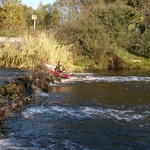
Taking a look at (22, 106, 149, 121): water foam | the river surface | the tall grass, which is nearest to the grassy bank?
the tall grass

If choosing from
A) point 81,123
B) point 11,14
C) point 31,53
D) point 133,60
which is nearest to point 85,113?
point 81,123

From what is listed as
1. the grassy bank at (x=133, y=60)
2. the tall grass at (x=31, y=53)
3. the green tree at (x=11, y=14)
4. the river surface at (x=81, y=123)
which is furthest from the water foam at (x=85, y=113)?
the green tree at (x=11, y=14)

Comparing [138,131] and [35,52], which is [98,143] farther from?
[35,52]

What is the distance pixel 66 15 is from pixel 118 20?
275 inches

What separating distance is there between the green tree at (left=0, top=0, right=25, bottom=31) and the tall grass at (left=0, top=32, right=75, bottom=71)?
81.7 feet

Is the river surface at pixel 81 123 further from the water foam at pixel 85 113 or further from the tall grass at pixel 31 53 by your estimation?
the tall grass at pixel 31 53

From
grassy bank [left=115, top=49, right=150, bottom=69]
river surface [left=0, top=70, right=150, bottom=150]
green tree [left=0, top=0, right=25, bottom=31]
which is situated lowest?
river surface [left=0, top=70, right=150, bottom=150]

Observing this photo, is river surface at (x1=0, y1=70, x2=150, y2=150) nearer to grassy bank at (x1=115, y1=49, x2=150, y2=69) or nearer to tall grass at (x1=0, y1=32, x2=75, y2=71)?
tall grass at (x1=0, y1=32, x2=75, y2=71)

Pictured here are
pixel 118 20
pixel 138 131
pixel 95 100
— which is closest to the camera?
pixel 138 131

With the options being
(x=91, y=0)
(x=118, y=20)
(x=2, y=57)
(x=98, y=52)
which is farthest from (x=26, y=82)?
(x=91, y=0)

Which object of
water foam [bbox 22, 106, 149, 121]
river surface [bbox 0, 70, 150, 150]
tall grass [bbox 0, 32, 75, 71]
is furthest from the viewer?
tall grass [bbox 0, 32, 75, 71]

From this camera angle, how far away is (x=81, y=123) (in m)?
10.2

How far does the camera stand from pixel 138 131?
930 cm

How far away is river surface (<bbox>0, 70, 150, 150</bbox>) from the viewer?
8.10 m
